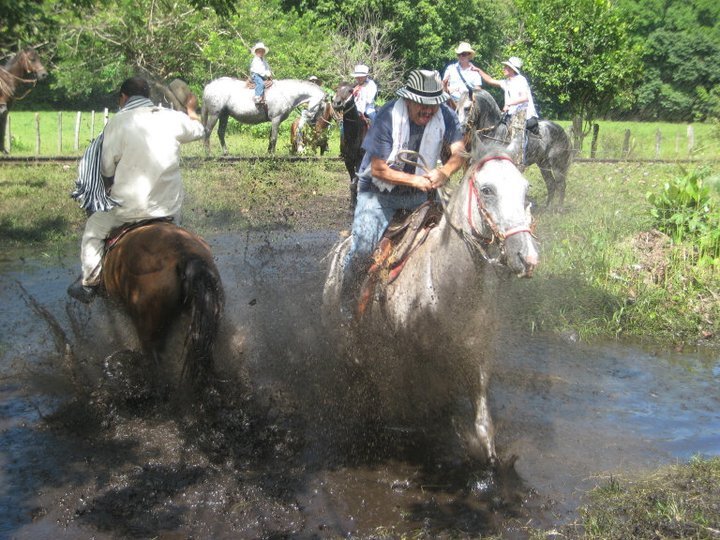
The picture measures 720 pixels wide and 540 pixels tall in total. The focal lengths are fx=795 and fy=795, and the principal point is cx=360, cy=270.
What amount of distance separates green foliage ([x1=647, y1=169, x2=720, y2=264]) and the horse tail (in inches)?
225

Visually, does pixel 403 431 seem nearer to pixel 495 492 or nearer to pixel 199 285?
pixel 495 492

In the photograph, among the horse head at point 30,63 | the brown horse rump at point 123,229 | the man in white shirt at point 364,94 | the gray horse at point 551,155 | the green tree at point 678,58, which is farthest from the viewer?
the green tree at point 678,58

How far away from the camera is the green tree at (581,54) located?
24141mm

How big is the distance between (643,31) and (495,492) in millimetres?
63572

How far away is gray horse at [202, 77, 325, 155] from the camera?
20234 mm

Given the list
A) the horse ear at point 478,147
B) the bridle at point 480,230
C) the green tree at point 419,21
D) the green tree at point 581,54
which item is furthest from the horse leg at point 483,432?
the green tree at point 419,21

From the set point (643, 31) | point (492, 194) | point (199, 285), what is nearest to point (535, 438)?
point (492, 194)

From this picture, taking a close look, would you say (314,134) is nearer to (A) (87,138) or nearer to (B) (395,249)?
(A) (87,138)

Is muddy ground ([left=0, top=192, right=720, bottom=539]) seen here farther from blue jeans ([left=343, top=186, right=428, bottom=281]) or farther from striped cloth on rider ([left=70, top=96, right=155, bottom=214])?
striped cloth on rider ([left=70, top=96, right=155, bottom=214])

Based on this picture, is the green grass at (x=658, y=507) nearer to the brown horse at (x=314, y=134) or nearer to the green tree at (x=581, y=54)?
the brown horse at (x=314, y=134)

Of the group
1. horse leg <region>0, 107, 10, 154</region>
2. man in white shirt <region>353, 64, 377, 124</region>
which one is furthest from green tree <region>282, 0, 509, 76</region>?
horse leg <region>0, 107, 10, 154</region>

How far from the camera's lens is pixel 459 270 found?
16.6 ft

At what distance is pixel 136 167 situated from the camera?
5.79 metres

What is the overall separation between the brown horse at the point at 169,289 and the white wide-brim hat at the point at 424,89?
5.82ft
